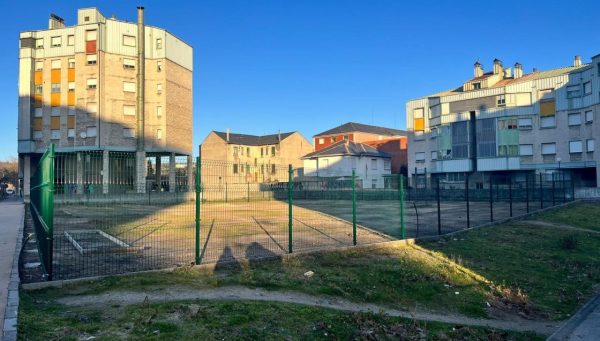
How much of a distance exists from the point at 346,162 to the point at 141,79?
3011cm

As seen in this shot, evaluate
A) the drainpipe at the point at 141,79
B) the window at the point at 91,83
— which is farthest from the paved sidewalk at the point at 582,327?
the window at the point at 91,83

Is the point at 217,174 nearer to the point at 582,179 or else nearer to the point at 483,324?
the point at 483,324

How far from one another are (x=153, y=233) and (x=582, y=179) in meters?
45.8

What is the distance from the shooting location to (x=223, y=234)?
12844mm

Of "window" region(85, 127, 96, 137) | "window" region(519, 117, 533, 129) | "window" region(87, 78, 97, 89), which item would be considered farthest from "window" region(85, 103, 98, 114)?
"window" region(519, 117, 533, 129)

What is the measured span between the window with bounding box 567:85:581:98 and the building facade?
25.5m

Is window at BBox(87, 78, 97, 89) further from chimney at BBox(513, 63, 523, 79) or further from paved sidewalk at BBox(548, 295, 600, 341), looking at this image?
paved sidewalk at BBox(548, 295, 600, 341)

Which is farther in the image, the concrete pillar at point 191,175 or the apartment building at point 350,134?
the apartment building at point 350,134

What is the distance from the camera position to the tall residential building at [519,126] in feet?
145

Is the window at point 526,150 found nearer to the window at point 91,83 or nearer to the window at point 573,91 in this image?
the window at point 573,91

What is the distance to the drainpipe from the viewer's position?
160 ft

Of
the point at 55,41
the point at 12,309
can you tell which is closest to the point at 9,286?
the point at 12,309

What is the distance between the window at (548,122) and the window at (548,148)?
1.99m

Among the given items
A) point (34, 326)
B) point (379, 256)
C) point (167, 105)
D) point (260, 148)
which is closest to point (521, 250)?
point (379, 256)
